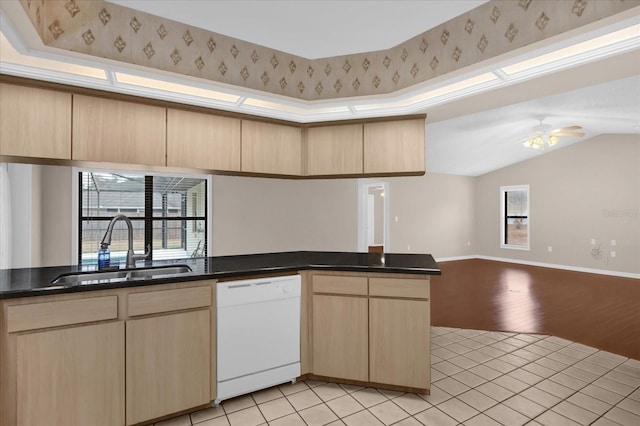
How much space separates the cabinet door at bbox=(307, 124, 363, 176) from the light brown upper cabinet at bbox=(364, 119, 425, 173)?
0.10m

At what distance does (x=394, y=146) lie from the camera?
10.0 feet

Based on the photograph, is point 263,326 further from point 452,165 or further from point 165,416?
point 452,165

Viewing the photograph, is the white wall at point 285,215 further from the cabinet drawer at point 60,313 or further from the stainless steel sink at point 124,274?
the cabinet drawer at point 60,313

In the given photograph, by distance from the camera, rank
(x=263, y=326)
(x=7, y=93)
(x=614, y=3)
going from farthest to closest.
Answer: (x=263, y=326) → (x=7, y=93) → (x=614, y=3)

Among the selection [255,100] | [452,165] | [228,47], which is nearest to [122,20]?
[228,47]

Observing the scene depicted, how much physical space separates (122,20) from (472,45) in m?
2.41

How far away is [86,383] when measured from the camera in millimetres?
1930

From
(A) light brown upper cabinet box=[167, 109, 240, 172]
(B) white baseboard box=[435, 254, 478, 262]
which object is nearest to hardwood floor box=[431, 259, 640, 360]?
(B) white baseboard box=[435, 254, 478, 262]

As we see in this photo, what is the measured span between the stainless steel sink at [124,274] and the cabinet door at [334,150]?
4.99ft

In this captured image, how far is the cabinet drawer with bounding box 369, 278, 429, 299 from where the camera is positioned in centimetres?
248

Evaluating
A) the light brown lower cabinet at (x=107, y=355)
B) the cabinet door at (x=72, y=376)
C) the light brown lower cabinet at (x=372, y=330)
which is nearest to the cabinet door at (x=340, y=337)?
the light brown lower cabinet at (x=372, y=330)

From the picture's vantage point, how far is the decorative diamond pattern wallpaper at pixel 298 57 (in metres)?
1.96

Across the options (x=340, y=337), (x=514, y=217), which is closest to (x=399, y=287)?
(x=340, y=337)

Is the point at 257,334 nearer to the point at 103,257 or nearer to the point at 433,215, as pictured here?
the point at 103,257
